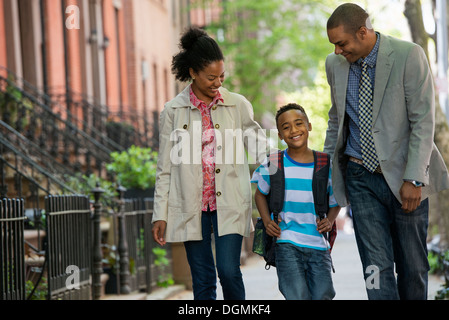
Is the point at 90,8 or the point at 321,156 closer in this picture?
the point at 321,156

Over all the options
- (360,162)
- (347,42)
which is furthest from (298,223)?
(347,42)

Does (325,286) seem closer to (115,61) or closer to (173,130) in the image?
(173,130)

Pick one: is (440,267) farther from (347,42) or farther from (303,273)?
(347,42)

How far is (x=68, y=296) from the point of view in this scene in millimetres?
8680

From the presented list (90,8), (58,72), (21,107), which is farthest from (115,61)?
(21,107)

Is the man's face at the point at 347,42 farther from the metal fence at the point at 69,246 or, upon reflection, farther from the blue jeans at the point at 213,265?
the metal fence at the point at 69,246

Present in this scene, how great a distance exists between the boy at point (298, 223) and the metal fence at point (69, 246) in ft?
11.2

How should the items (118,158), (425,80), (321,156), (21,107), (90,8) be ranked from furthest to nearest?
(90,8) → (21,107) → (118,158) → (321,156) → (425,80)

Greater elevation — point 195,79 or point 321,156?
point 195,79

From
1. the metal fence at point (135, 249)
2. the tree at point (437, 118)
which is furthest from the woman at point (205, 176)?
the tree at point (437, 118)

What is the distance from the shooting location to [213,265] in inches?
215

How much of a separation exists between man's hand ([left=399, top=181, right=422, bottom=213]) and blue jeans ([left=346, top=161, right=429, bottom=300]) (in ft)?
0.39

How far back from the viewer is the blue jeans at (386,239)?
4.98m
